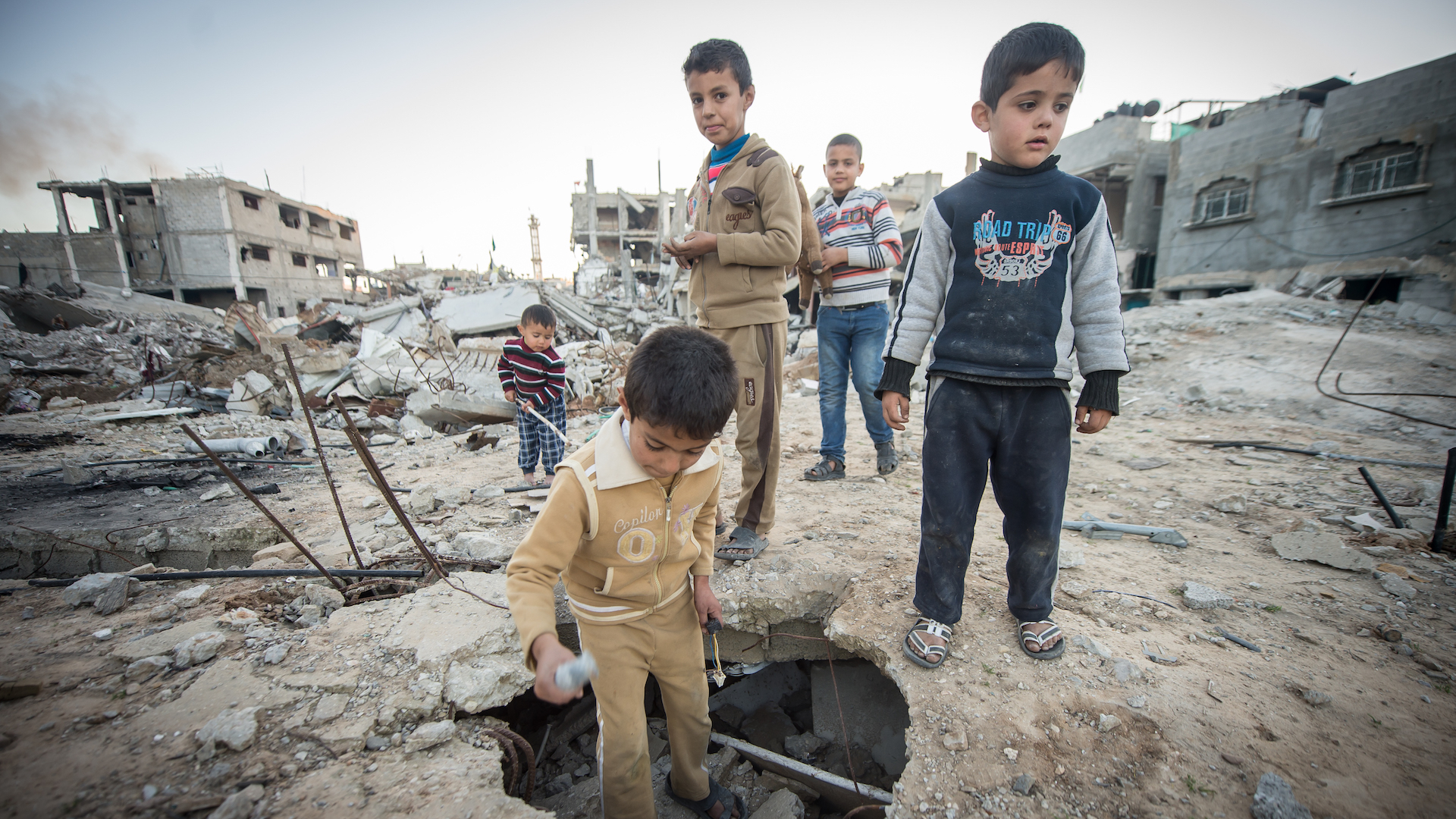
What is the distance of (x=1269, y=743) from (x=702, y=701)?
4.65 feet

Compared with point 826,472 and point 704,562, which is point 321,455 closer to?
point 704,562

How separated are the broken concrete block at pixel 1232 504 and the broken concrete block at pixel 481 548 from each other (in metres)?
3.54

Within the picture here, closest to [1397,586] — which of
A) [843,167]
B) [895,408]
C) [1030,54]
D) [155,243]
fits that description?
[895,408]

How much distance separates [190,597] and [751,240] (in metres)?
2.41

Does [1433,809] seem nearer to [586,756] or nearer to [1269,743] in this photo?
[1269,743]

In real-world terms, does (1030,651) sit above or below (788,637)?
above

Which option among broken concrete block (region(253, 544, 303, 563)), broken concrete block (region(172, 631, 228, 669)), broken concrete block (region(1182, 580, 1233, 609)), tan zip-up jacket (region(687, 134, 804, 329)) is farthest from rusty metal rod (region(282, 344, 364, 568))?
broken concrete block (region(1182, 580, 1233, 609))

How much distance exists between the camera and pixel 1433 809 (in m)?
1.11

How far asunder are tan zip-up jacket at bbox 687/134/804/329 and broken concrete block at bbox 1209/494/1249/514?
257 centimetres

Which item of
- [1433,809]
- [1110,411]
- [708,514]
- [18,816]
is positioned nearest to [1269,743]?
[1433,809]

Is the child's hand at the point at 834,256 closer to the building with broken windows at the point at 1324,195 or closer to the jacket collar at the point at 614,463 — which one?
the jacket collar at the point at 614,463

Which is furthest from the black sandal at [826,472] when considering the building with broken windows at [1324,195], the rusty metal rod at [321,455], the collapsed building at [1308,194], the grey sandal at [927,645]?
the building with broken windows at [1324,195]

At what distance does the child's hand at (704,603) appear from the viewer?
1529mm

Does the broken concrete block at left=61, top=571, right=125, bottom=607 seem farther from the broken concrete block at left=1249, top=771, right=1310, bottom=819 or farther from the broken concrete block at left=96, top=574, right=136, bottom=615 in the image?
the broken concrete block at left=1249, top=771, right=1310, bottom=819
